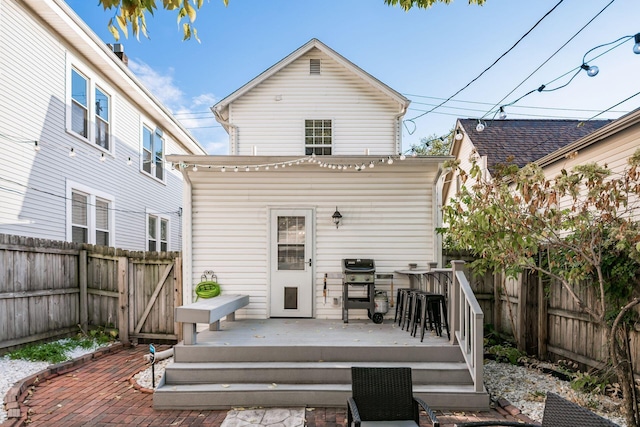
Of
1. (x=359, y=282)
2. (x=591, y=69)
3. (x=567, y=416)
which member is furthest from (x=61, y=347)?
(x=591, y=69)

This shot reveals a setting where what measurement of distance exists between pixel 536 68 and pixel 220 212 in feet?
18.0

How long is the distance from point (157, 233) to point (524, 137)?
518 inches

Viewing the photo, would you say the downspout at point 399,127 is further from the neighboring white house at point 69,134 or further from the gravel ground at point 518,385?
the neighboring white house at point 69,134

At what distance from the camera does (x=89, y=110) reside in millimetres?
8719

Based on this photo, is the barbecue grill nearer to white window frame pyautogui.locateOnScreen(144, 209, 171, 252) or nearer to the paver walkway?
the paver walkway

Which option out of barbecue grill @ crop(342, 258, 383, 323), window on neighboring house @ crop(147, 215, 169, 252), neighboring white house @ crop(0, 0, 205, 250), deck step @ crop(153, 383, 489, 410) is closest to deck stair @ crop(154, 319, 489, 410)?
deck step @ crop(153, 383, 489, 410)

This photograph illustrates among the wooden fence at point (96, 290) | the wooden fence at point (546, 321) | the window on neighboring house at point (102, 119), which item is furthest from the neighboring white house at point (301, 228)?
the window on neighboring house at point (102, 119)

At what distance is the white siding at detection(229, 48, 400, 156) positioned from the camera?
9.01m

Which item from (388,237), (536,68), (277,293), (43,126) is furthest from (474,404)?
(43,126)

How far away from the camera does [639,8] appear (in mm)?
4492

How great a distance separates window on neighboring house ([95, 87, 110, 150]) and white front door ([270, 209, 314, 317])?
5.77 metres

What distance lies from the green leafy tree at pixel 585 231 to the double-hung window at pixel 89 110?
8611mm

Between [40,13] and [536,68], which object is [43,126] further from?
[536,68]

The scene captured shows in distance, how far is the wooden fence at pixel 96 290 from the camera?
19.7ft
